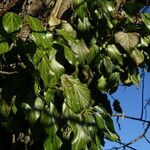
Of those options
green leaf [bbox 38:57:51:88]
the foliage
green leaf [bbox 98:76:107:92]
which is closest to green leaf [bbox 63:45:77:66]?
the foliage

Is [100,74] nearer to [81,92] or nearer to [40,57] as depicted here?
[81,92]

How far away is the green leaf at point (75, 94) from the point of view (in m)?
1.68

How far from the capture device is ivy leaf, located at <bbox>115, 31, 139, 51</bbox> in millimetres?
1969

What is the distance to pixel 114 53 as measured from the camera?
2049 mm

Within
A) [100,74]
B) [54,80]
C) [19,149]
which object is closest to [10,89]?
[54,80]

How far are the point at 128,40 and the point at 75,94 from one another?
1.28 feet

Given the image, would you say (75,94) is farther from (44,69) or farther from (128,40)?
(128,40)

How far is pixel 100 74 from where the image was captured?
209 centimetres

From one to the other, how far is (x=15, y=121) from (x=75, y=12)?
48 centimetres

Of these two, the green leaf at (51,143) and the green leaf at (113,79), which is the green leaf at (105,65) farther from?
the green leaf at (51,143)

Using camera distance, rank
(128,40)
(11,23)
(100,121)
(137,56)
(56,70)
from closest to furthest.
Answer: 1. (11,23)
2. (56,70)
3. (100,121)
4. (128,40)
5. (137,56)

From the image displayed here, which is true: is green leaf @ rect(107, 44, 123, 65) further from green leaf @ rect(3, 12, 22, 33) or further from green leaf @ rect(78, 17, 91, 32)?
green leaf @ rect(3, 12, 22, 33)

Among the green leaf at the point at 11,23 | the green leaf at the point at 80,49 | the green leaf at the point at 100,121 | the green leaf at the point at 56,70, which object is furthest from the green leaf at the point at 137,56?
the green leaf at the point at 11,23

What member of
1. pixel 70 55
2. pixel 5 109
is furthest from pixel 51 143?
pixel 70 55
